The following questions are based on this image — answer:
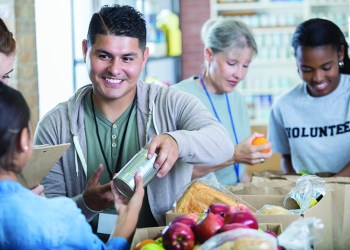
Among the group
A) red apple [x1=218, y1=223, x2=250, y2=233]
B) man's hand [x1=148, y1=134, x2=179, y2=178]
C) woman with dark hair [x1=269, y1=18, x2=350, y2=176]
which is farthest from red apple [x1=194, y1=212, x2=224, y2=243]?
woman with dark hair [x1=269, y1=18, x2=350, y2=176]

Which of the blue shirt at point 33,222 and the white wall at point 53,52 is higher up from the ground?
the white wall at point 53,52

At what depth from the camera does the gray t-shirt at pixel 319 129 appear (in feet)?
10.5

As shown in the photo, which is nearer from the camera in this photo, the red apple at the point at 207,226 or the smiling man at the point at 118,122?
the red apple at the point at 207,226

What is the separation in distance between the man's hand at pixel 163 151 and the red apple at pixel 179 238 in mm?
379

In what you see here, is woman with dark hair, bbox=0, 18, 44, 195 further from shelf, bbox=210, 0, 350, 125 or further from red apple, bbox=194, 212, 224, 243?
shelf, bbox=210, 0, 350, 125

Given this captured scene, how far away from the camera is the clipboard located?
1.93m

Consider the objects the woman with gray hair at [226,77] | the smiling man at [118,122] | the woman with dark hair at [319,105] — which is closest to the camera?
the smiling man at [118,122]

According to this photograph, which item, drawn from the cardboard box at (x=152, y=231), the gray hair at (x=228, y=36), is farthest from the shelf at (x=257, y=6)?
the cardboard box at (x=152, y=231)

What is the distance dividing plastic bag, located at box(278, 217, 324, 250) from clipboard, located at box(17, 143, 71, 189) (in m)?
0.71

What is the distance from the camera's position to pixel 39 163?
199 cm

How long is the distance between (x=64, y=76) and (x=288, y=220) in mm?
2440

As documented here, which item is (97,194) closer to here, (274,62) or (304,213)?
(304,213)

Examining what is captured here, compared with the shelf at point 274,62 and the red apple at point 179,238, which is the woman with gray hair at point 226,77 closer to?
the red apple at point 179,238

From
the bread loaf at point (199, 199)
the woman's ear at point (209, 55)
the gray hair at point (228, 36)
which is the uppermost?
the gray hair at point (228, 36)
